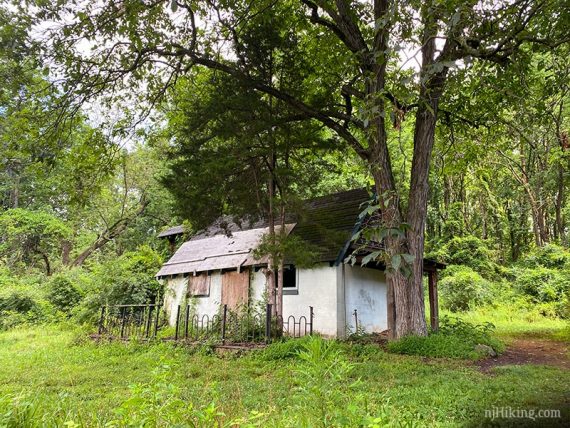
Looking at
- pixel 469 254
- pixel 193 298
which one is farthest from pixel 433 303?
pixel 469 254

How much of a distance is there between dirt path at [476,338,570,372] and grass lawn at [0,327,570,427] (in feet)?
2.94

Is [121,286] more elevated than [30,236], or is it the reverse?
[30,236]

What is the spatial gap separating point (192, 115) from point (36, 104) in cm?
367

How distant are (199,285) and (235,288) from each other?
104 inches

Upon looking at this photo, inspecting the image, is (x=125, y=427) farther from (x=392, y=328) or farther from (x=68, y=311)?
(x=68, y=311)

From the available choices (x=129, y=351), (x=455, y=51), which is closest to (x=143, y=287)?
(x=129, y=351)

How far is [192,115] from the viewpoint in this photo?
1096cm

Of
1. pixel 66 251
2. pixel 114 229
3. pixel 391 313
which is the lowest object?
pixel 391 313

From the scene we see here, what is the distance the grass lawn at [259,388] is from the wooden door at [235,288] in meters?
4.33

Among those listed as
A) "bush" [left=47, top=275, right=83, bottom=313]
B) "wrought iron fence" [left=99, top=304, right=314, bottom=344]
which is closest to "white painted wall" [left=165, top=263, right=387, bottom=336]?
"wrought iron fence" [left=99, top=304, right=314, bottom=344]

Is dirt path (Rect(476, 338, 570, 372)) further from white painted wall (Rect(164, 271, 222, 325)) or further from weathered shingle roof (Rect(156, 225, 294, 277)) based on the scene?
white painted wall (Rect(164, 271, 222, 325))

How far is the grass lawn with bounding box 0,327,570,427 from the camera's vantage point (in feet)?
9.21

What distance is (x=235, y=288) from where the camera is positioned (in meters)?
15.8

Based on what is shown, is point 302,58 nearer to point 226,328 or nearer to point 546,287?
point 226,328
